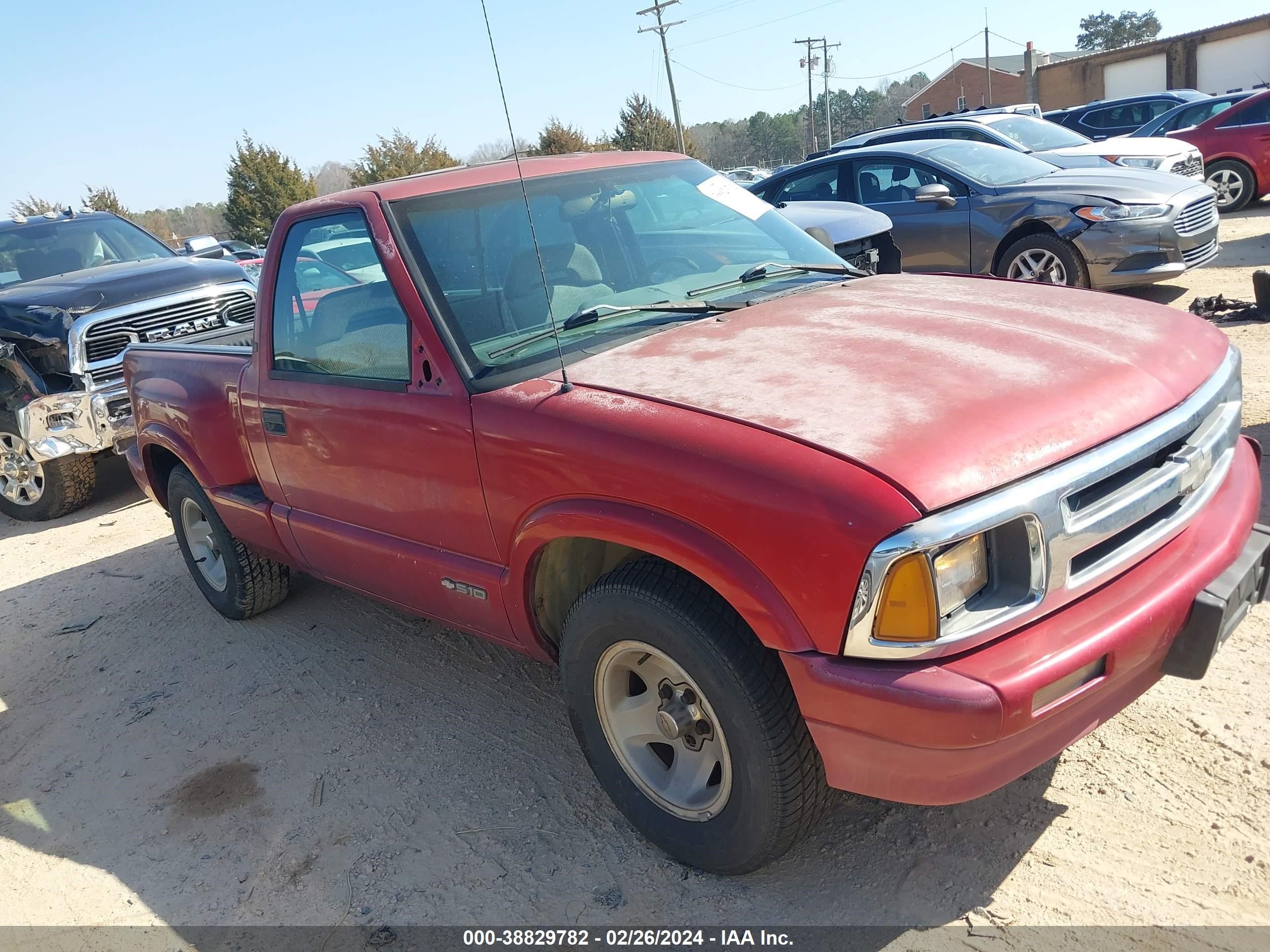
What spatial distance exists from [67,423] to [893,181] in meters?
7.08

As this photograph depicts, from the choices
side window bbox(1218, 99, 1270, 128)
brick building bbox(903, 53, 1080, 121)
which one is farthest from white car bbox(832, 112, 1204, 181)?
brick building bbox(903, 53, 1080, 121)

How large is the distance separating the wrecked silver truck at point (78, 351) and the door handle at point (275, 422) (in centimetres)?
318

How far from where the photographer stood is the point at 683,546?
7.27 ft

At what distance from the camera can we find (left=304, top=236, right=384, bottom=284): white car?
10.8 ft

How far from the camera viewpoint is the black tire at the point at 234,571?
457cm

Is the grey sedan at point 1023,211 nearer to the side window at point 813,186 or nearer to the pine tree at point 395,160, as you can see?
the side window at point 813,186

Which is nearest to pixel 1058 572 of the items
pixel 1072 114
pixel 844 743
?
pixel 844 743

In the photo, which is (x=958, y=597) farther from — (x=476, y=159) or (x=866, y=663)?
(x=476, y=159)

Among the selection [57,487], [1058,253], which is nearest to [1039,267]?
[1058,253]

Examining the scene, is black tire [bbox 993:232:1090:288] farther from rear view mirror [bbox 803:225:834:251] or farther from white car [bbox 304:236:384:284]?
white car [bbox 304:236:384:284]

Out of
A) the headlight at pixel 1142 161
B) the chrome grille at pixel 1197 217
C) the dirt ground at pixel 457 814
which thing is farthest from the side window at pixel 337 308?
the headlight at pixel 1142 161

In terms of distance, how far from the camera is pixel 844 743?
209cm

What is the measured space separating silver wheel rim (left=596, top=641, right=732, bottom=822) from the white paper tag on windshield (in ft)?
6.55

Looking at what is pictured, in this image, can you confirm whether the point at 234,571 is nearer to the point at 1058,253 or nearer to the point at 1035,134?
the point at 1058,253
